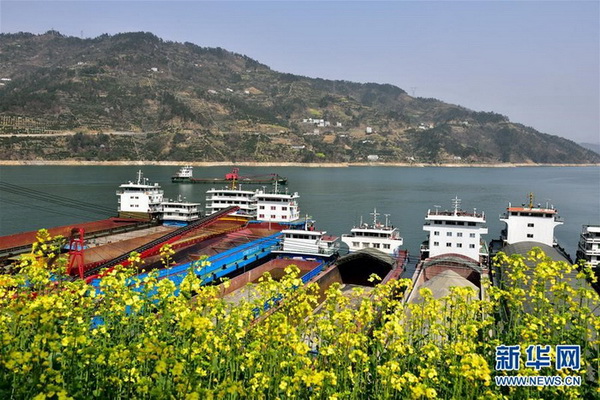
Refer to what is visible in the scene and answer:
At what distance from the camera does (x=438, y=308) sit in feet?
26.0

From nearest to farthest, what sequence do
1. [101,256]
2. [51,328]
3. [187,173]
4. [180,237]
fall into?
[51,328] < [101,256] < [180,237] < [187,173]

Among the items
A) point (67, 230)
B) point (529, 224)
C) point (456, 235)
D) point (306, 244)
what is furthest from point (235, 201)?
point (529, 224)

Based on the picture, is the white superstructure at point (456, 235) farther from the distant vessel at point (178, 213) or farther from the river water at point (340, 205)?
the distant vessel at point (178, 213)

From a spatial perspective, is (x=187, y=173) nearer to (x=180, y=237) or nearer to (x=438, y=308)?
(x=180, y=237)

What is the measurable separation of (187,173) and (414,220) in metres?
66.2

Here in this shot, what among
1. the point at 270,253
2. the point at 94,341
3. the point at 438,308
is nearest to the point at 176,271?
the point at 270,253

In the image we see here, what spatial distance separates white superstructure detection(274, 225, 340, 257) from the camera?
32.5m

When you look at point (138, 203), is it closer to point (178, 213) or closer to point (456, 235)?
point (178, 213)

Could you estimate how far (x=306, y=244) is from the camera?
32.6 meters

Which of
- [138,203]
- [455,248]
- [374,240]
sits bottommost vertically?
[455,248]

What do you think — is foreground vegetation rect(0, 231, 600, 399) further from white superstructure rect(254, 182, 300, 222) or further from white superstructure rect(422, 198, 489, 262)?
white superstructure rect(254, 182, 300, 222)

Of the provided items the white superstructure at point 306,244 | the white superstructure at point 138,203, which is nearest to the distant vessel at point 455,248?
the white superstructure at point 306,244

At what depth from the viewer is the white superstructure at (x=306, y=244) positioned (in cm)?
3247

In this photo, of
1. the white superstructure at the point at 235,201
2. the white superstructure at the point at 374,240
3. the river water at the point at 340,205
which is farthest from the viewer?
the river water at the point at 340,205
